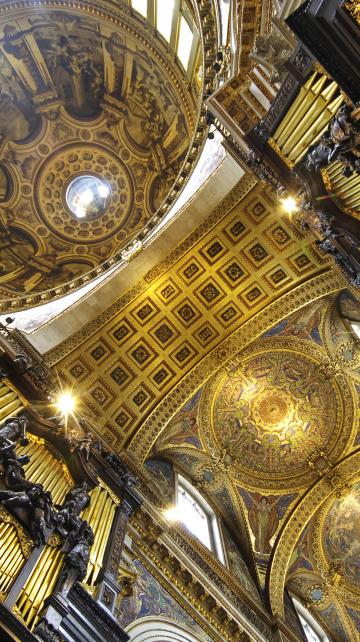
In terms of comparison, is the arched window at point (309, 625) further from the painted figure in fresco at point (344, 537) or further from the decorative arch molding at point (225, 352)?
the decorative arch molding at point (225, 352)

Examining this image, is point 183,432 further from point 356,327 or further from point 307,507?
point 356,327

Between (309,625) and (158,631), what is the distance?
6199mm

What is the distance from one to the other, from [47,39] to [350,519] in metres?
16.4

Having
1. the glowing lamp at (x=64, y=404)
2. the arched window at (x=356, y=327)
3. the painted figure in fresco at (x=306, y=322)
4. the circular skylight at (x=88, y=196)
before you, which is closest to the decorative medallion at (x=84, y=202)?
the circular skylight at (x=88, y=196)

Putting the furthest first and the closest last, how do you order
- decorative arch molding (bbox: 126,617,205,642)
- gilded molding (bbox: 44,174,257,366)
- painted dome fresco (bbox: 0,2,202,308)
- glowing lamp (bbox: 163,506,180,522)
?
painted dome fresco (bbox: 0,2,202,308) → gilded molding (bbox: 44,174,257,366) → glowing lamp (bbox: 163,506,180,522) → decorative arch molding (bbox: 126,617,205,642)

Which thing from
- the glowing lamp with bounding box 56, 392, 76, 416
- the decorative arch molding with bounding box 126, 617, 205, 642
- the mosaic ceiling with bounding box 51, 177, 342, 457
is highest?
the mosaic ceiling with bounding box 51, 177, 342, 457

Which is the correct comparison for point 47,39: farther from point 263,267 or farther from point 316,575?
point 316,575

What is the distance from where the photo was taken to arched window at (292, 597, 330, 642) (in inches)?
454

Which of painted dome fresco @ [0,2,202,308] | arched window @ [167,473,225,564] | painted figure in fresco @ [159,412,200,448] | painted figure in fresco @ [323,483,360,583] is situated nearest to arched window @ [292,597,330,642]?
painted figure in fresco @ [323,483,360,583]

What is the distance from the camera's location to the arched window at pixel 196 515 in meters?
10.6

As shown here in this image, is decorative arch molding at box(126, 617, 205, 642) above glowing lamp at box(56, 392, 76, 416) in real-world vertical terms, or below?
below

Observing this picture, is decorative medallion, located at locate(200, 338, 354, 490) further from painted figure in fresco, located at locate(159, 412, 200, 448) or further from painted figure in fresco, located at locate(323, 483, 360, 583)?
painted figure in fresco, located at locate(323, 483, 360, 583)

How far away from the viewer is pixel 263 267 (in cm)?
1077

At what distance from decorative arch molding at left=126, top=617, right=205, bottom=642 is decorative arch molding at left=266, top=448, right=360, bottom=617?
4.22 metres
